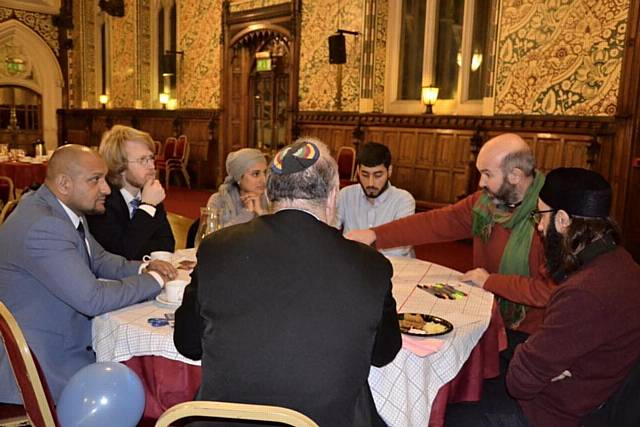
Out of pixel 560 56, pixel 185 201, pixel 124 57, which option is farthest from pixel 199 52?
pixel 560 56

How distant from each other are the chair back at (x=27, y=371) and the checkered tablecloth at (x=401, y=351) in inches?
15.2

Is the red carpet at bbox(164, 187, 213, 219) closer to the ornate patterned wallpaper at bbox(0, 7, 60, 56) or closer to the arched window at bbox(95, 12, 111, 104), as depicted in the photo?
the arched window at bbox(95, 12, 111, 104)

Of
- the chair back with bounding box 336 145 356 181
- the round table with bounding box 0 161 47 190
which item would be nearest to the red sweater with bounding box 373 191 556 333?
the chair back with bounding box 336 145 356 181

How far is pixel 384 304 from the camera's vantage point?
1455 mm

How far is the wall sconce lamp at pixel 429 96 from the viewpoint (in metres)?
8.37

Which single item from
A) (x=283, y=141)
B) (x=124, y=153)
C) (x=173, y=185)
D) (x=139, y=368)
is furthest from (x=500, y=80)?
(x=173, y=185)

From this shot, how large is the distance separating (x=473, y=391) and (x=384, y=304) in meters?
1.03

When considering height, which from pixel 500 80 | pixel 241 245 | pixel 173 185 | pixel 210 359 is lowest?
A: pixel 173 185

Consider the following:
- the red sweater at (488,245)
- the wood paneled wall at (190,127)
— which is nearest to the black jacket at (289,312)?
the red sweater at (488,245)

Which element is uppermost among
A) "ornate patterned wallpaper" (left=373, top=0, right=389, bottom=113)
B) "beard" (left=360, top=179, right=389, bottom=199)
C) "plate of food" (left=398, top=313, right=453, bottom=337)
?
"ornate patterned wallpaper" (left=373, top=0, right=389, bottom=113)

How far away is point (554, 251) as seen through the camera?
2062 millimetres

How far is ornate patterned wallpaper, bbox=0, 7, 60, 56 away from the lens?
14.9 meters

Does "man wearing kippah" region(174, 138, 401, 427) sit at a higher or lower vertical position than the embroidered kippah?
lower

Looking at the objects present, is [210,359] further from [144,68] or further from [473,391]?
[144,68]
